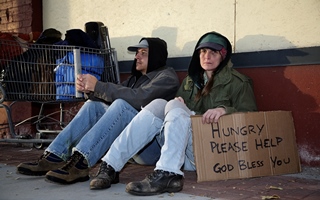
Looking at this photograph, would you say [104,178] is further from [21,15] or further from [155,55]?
[21,15]

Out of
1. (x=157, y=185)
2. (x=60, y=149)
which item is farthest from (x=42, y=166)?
(x=157, y=185)

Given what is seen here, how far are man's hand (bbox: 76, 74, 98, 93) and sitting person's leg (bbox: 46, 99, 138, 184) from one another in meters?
0.38

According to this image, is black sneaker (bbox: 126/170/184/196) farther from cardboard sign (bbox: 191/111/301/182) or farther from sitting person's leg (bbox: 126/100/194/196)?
cardboard sign (bbox: 191/111/301/182)

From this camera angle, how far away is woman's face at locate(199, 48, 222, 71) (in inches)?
131

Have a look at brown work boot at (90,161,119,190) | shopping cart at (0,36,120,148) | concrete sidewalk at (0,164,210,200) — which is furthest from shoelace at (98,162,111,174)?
shopping cart at (0,36,120,148)

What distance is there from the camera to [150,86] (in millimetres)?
3332

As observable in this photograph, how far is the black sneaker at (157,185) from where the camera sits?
2641mm

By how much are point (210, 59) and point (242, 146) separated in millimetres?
747

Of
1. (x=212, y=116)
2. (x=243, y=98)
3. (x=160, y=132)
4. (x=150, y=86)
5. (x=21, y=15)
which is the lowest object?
(x=160, y=132)

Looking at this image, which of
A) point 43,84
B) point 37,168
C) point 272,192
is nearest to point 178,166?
point 272,192

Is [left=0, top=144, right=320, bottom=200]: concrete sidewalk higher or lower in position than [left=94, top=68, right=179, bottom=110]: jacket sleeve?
lower

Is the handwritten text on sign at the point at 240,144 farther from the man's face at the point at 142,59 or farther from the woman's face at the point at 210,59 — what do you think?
the man's face at the point at 142,59

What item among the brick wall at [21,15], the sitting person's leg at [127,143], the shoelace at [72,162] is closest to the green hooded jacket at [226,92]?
the sitting person's leg at [127,143]

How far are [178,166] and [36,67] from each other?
2076 millimetres
